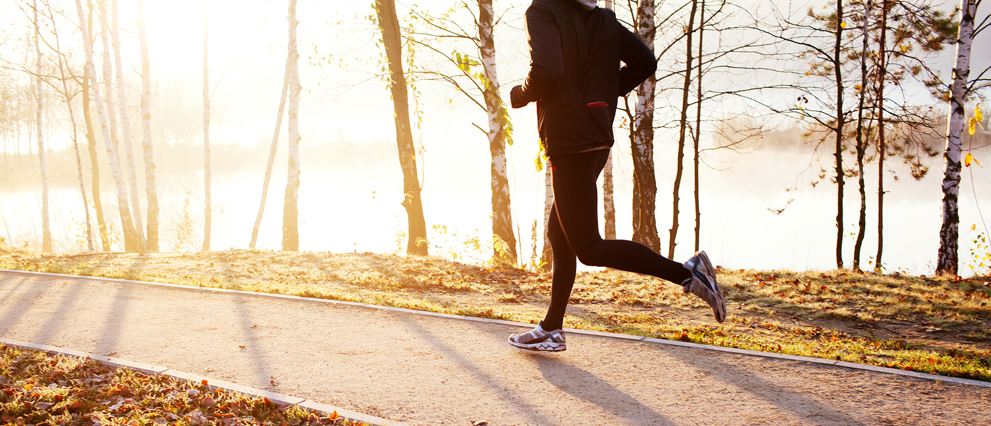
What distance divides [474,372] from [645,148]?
292 inches

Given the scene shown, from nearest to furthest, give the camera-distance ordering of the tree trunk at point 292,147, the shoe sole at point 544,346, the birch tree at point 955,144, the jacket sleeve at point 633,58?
the jacket sleeve at point 633,58, the shoe sole at point 544,346, the birch tree at point 955,144, the tree trunk at point 292,147

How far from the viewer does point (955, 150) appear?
8969mm

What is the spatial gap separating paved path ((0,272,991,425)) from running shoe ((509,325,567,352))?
0.08 metres

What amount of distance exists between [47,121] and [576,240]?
4700 centimetres

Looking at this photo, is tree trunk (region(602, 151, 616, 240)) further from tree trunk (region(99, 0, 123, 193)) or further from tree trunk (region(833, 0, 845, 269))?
tree trunk (region(99, 0, 123, 193))

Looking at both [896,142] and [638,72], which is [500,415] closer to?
[638,72]

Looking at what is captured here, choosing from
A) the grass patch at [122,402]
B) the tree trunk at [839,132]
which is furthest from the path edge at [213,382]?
the tree trunk at [839,132]

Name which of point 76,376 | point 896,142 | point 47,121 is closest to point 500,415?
point 76,376

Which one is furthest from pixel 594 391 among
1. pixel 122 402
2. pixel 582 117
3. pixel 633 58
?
pixel 122 402

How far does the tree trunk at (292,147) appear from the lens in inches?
559

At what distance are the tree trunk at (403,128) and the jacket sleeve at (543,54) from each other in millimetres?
7210

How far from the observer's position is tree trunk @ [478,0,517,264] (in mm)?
9594

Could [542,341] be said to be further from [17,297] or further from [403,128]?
[403,128]

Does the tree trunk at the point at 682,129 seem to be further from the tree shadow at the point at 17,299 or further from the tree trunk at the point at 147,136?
the tree trunk at the point at 147,136
